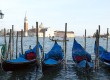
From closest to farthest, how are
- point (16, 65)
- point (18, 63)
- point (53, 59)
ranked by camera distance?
1. point (16, 65)
2. point (18, 63)
3. point (53, 59)

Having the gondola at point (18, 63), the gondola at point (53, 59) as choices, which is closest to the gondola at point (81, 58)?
the gondola at point (53, 59)

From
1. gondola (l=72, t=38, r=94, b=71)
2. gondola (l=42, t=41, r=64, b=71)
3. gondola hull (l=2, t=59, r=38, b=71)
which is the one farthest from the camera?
gondola (l=72, t=38, r=94, b=71)

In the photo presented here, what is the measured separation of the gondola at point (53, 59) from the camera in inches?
698

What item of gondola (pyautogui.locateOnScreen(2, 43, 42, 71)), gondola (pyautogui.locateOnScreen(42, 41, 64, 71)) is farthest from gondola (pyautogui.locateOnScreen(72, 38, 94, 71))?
gondola (pyautogui.locateOnScreen(2, 43, 42, 71))

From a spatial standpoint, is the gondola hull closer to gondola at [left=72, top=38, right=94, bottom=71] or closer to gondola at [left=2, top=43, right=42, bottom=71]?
gondola at [left=2, top=43, right=42, bottom=71]

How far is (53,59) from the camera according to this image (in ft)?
66.9

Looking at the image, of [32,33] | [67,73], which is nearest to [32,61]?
[67,73]

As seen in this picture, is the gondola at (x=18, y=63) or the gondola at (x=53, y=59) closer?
the gondola at (x=18, y=63)

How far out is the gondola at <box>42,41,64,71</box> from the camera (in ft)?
58.2

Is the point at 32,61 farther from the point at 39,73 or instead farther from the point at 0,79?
the point at 0,79

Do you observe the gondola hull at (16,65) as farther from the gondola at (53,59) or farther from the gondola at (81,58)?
the gondola at (81,58)

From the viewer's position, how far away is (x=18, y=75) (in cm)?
1764

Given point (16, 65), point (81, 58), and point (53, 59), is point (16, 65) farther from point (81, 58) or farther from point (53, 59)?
point (81, 58)


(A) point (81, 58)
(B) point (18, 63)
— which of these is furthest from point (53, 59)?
(B) point (18, 63)
